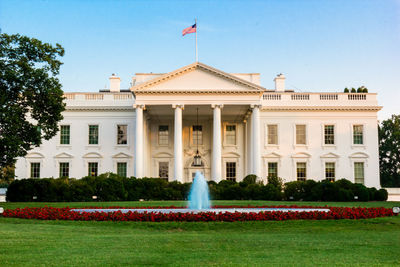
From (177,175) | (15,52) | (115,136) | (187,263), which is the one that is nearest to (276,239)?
(187,263)

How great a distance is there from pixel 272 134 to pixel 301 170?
448cm

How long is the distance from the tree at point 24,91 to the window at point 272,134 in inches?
876

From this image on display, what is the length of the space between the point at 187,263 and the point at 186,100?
30.1m

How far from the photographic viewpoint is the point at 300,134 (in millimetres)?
42938

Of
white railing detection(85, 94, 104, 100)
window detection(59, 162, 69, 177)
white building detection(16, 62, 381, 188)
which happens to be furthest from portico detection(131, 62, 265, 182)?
window detection(59, 162, 69, 177)

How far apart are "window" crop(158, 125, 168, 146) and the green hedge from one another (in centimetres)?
1009

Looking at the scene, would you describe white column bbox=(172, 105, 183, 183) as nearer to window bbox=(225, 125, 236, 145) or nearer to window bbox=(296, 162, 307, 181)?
window bbox=(225, 125, 236, 145)

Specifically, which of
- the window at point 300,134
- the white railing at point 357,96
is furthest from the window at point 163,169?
the white railing at point 357,96

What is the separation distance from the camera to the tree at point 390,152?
188ft

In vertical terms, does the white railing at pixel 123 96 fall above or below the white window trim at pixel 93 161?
above

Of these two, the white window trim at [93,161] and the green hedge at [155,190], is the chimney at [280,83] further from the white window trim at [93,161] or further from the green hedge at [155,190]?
the white window trim at [93,161]

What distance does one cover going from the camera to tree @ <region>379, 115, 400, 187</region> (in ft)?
188

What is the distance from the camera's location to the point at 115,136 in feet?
140

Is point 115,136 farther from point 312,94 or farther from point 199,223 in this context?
point 199,223
